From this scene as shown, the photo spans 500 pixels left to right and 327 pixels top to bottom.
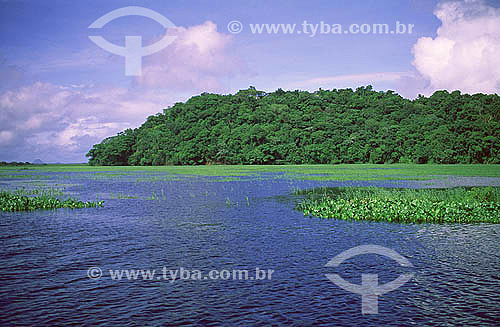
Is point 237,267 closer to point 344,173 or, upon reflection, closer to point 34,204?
point 34,204

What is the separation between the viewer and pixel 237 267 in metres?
14.3

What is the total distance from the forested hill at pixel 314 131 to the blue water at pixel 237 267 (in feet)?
327

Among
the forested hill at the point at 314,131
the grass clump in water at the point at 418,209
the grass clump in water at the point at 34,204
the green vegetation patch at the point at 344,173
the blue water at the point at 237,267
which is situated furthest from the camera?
the forested hill at the point at 314,131

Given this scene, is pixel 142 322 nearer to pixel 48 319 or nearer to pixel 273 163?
pixel 48 319

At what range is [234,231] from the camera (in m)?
20.6

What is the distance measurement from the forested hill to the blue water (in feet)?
327

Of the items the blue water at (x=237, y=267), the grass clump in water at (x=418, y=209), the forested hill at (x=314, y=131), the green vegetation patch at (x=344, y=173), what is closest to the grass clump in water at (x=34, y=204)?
the blue water at (x=237, y=267)

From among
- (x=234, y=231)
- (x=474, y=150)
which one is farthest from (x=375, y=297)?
(x=474, y=150)

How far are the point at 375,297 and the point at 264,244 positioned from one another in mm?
6867

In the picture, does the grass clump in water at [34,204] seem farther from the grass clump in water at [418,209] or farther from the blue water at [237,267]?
the grass clump in water at [418,209]

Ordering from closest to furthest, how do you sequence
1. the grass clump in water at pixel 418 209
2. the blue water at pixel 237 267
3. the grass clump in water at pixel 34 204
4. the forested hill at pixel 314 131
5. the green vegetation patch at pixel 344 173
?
the blue water at pixel 237 267, the grass clump in water at pixel 418 209, the grass clump in water at pixel 34 204, the green vegetation patch at pixel 344 173, the forested hill at pixel 314 131

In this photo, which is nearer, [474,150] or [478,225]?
[478,225]

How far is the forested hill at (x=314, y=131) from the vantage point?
4392 inches

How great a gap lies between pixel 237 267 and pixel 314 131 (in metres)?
124
